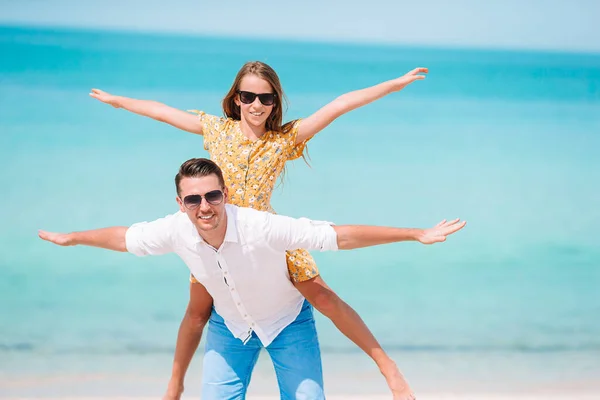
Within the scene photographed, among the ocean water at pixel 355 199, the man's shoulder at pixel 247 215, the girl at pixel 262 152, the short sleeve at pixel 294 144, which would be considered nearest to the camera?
the man's shoulder at pixel 247 215

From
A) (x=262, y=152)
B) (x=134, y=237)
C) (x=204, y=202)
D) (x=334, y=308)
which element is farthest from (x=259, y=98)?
(x=334, y=308)

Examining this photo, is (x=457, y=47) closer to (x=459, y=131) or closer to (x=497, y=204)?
(x=459, y=131)

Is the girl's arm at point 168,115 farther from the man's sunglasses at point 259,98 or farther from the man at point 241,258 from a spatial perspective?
the man at point 241,258

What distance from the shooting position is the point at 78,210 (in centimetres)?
1156

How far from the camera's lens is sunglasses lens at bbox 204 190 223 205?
324 centimetres

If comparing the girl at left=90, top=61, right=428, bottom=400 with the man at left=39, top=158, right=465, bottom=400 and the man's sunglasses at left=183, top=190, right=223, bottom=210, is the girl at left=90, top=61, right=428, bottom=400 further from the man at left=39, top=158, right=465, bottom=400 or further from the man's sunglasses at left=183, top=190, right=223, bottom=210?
the man's sunglasses at left=183, top=190, right=223, bottom=210

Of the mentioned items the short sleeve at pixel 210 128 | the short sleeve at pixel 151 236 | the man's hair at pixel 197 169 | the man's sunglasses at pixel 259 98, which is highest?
the man's sunglasses at pixel 259 98

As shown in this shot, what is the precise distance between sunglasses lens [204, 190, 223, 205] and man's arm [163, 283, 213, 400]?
2.09ft

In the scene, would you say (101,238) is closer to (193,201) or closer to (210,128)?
(193,201)

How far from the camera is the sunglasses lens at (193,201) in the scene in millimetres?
3232

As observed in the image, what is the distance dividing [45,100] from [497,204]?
29.3ft

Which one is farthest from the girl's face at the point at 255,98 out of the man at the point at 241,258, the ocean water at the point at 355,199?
the ocean water at the point at 355,199

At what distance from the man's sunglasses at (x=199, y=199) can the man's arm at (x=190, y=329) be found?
0.62 metres

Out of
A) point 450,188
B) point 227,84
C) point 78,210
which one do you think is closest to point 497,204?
point 450,188
